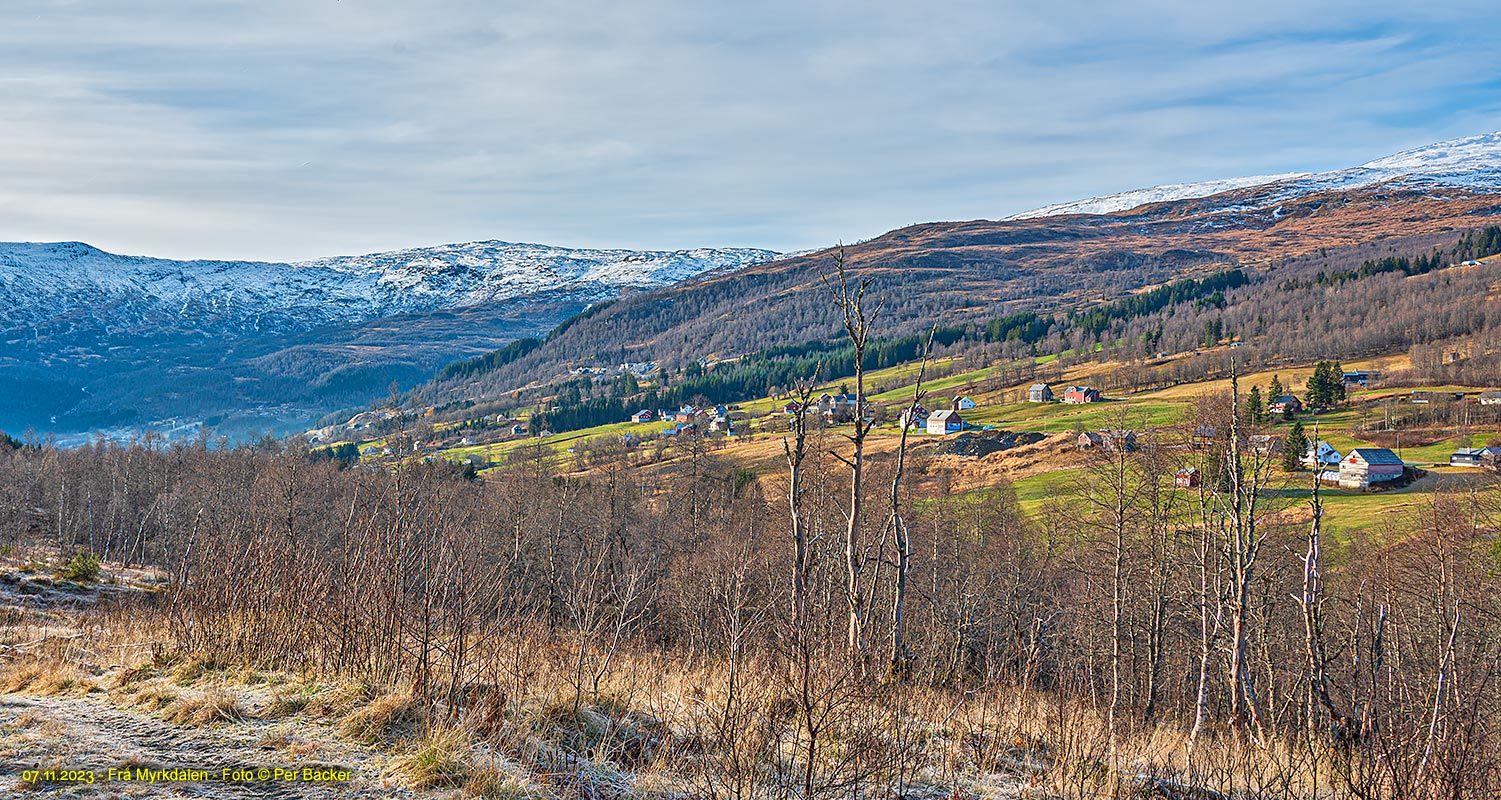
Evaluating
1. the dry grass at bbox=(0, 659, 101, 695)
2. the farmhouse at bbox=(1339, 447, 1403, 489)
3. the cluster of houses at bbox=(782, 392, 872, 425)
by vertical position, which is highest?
the cluster of houses at bbox=(782, 392, 872, 425)

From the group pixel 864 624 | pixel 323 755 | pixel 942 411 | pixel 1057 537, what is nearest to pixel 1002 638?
pixel 1057 537

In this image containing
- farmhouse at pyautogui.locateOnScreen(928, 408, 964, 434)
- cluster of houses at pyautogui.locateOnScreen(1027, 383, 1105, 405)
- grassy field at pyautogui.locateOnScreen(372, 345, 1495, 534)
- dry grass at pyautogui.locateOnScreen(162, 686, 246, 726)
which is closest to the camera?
dry grass at pyautogui.locateOnScreen(162, 686, 246, 726)

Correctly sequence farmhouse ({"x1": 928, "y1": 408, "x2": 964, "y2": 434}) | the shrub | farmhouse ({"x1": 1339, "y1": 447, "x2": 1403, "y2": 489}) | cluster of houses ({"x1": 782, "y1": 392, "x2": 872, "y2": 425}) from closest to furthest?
cluster of houses ({"x1": 782, "y1": 392, "x2": 872, "y2": 425})
the shrub
farmhouse ({"x1": 1339, "y1": 447, "x2": 1403, "y2": 489})
farmhouse ({"x1": 928, "y1": 408, "x2": 964, "y2": 434})

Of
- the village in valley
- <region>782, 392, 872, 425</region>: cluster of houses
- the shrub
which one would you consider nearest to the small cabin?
the village in valley

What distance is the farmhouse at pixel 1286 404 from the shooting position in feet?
281

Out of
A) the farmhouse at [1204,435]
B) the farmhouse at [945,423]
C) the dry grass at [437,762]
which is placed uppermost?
the dry grass at [437,762]

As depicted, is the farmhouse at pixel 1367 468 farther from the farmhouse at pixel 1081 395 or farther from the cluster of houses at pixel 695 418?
the cluster of houses at pixel 695 418

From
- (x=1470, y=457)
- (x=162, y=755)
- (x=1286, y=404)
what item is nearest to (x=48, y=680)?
(x=162, y=755)

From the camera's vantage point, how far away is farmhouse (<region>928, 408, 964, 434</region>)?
110 meters

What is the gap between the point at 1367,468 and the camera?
2798 inches

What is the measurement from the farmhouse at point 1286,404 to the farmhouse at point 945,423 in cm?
3575

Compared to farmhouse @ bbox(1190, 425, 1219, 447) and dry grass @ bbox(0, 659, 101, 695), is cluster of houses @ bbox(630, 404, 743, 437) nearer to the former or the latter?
farmhouse @ bbox(1190, 425, 1219, 447)

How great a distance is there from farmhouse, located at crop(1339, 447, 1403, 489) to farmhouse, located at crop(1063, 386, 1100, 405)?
45519mm

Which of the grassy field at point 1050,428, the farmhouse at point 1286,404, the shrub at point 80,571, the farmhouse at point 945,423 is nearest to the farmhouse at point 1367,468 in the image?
the grassy field at point 1050,428
